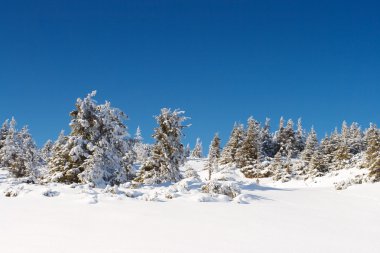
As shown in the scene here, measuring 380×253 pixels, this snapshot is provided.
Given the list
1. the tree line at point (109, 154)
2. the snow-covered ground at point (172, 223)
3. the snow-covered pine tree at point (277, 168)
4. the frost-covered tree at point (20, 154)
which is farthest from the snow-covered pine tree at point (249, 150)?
the snow-covered ground at point (172, 223)

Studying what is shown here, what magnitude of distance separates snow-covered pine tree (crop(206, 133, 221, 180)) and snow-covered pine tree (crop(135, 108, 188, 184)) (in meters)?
38.4

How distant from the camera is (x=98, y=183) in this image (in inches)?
830

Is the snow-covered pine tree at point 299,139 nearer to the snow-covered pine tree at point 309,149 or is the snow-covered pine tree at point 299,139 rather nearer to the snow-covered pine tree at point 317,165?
the snow-covered pine tree at point 309,149

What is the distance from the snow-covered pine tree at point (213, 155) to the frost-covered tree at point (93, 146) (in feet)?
153

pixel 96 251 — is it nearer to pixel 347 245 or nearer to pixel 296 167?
pixel 347 245

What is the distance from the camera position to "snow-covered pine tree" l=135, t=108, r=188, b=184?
3012 centimetres

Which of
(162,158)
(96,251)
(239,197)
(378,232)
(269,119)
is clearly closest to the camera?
(96,251)

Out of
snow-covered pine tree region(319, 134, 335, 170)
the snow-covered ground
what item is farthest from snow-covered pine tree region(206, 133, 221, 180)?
the snow-covered ground

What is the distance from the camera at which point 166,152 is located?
1201 inches

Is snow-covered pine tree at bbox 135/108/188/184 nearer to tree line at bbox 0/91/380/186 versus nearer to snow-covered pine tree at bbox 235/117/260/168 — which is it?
tree line at bbox 0/91/380/186

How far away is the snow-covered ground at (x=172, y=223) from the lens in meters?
7.84

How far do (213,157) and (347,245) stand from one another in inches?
2681

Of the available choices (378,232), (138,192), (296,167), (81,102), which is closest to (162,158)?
(81,102)

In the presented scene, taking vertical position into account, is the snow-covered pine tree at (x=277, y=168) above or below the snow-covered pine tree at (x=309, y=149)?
below
